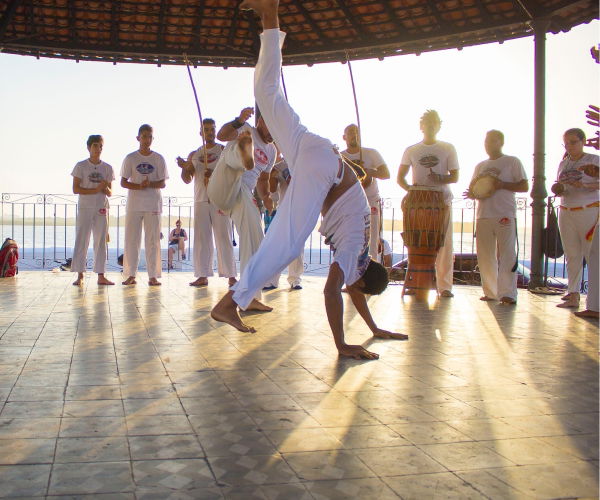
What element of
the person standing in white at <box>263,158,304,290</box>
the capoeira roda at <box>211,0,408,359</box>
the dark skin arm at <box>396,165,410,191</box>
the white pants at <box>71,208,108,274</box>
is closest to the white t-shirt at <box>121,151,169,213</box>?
the white pants at <box>71,208,108,274</box>

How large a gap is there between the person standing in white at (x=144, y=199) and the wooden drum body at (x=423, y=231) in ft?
9.79

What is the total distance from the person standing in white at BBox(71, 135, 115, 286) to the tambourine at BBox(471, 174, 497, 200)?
4.12m

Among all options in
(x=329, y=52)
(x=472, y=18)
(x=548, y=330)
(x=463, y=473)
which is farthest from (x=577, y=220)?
(x=463, y=473)

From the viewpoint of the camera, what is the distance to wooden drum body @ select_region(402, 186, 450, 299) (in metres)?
7.29

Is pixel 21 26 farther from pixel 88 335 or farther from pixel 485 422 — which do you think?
pixel 485 422

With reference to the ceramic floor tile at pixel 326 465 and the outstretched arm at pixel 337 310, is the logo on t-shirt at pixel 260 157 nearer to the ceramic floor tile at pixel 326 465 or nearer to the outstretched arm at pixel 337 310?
the outstretched arm at pixel 337 310

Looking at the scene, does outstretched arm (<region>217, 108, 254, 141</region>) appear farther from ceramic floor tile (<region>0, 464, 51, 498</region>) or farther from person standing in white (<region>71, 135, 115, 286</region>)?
ceramic floor tile (<region>0, 464, 51, 498</region>)

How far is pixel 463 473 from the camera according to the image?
2.13 metres

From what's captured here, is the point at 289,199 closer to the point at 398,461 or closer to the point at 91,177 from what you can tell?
the point at 398,461

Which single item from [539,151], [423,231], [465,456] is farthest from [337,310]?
[539,151]

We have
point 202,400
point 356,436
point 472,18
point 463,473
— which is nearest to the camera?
point 463,473

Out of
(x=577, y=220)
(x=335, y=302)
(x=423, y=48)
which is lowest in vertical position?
(x=335, y=302)

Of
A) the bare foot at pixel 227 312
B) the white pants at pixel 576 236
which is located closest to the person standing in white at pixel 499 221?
the white pants at pixel 576 236

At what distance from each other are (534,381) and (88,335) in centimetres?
273
